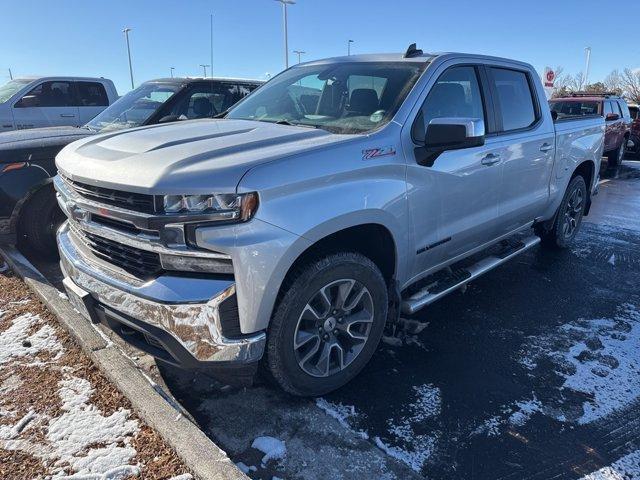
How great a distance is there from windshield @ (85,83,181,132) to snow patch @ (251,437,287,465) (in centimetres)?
458

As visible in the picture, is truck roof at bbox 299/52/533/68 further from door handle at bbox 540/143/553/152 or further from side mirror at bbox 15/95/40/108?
side mirror at bbox 15/95/40/108

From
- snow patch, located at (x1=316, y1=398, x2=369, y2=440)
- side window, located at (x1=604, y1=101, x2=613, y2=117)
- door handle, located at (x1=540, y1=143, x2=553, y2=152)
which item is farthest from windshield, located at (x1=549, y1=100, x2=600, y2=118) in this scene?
snow patch, located at (x1=316, y1=398, x2=369, y2=440)

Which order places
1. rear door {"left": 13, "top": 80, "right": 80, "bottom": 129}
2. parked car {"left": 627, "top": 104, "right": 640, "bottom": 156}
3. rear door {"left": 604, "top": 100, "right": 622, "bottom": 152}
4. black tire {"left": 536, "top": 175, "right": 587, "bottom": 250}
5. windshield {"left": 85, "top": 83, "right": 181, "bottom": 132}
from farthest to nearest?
parked car {"left": 627, "top": 104, "right": 640, "bottom": 156} → rear door {"left": 604, "top": 100, "right": 622, "bottom": 152} → rear door {"left": 13, "top": 80, "right": 80, "bottom": 129} → windshield {"left": 85, "top": 83, "right": 181, "bottom": 132} → black tire {"left": 536, "top": 175, "right": 587, "bottom": 250}

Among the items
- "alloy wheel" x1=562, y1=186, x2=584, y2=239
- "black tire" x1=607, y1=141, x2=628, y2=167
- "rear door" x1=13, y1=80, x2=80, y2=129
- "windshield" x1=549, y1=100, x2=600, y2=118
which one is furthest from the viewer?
"black tire" x1=607, y1=141, x2=628, y2=167

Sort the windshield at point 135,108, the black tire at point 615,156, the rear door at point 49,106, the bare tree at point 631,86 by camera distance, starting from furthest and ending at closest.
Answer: the bare tree at point 631,86 → the black tire at point 615,156 → the rear door at point 49,106 → the windshield at point 135,108

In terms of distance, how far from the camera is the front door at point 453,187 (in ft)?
10.3

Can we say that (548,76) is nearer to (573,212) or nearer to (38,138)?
(573,212)

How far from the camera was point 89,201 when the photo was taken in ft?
8.65

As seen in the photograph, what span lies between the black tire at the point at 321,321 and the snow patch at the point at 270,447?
0.28 meters

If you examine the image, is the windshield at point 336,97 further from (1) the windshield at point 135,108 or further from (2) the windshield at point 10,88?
(2) the windshield at point 10,88

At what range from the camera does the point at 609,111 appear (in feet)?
43.2

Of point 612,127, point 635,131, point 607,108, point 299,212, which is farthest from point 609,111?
point 299,212

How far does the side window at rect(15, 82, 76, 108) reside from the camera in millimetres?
9969

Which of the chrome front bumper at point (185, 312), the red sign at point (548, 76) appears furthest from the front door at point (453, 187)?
the red sign at point (548, 76)
